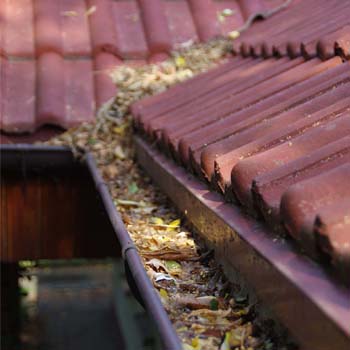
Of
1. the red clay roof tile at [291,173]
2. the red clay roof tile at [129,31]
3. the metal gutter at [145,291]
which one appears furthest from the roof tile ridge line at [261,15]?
the red clay roof tile at [291,173]

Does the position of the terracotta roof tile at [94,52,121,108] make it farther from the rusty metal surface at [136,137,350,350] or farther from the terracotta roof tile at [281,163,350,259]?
the terracotta roof tile at [281,163,350,259]

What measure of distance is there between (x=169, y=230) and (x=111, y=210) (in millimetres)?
224

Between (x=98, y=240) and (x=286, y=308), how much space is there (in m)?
3.19

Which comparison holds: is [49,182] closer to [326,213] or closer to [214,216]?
[214,216]

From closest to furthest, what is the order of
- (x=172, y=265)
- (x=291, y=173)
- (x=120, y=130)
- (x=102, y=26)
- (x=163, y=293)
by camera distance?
(x=291, y=173)
(x=163, y=293)
(x=172, y=265)
(x=120, y=130)
(x=102, y=26)

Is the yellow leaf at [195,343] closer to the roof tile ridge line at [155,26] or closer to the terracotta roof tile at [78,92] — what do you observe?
the terracotta roof tile at [78,92]

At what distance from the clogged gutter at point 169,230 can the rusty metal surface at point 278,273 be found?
81mm

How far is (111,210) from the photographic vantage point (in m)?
2.79

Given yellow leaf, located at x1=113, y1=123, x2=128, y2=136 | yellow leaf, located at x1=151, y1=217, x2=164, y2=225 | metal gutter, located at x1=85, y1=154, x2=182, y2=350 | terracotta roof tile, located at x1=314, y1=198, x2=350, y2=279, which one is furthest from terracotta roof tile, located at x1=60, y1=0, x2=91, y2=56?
terracotta roof tile, located at x1=314, y1=198, x2=350, y2=279

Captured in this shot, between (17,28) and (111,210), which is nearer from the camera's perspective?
(111,210)

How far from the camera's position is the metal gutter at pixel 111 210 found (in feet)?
5.21

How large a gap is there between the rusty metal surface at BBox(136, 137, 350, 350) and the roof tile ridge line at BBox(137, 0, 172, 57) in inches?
102

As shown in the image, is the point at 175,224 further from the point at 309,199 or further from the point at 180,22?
the point at 180,22

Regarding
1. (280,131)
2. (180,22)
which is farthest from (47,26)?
(280,131)
